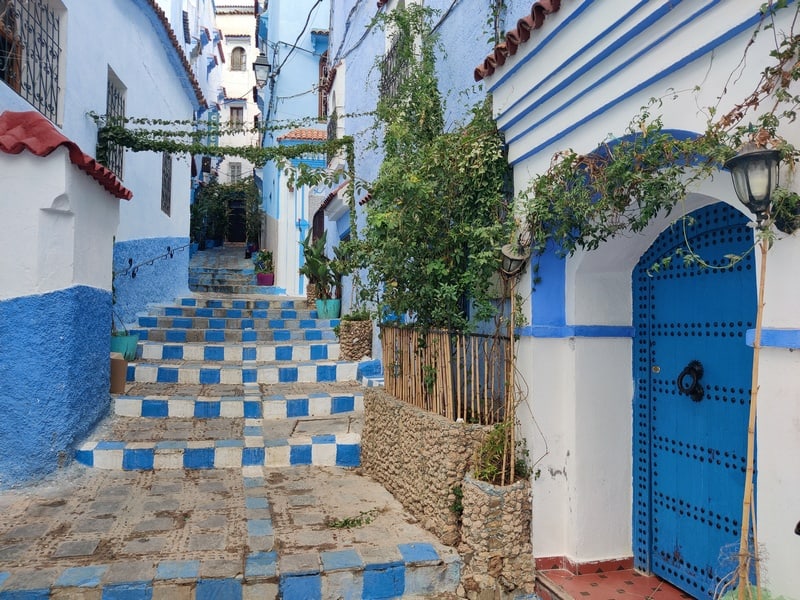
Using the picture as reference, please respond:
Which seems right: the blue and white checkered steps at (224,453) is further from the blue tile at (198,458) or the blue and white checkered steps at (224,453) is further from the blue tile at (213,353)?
the blue tile at (213,353)

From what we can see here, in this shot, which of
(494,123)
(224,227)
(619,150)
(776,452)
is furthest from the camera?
(224,227)

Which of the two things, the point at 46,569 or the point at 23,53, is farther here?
the point at 23,53

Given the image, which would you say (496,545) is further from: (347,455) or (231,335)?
(231,335)

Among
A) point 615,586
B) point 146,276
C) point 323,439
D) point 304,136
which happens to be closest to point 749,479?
point 615,586

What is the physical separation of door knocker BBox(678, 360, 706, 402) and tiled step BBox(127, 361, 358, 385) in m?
4.94

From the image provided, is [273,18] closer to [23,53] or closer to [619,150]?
[23,53]

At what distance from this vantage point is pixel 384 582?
3.67 metres

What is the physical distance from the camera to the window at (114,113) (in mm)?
7953

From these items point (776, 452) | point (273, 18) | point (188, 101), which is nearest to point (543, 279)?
point (776, 452)

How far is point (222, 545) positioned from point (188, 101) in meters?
11.4

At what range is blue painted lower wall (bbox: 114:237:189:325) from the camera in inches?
340

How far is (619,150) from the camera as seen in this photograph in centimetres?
296

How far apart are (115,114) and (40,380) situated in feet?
16.2

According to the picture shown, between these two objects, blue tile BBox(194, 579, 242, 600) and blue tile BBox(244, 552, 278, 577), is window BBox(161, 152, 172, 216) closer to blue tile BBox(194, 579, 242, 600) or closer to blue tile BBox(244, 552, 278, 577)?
blue tile BBox(244, 552, 278, 577)
